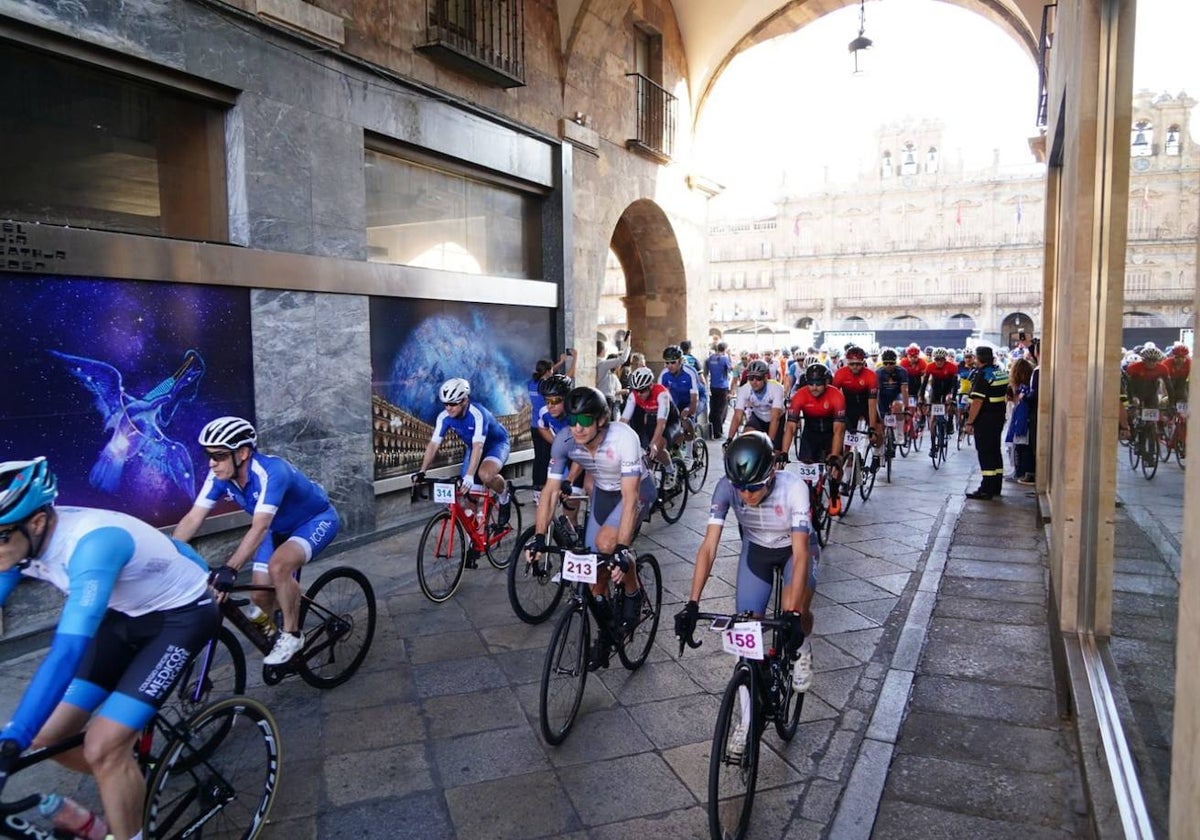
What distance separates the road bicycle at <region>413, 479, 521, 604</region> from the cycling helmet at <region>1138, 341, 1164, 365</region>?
453 centimetres

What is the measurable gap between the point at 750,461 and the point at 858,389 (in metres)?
6.05

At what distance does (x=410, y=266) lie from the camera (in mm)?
9141

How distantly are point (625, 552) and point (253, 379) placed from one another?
14.4 ft

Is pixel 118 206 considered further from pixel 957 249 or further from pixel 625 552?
pixel 957 249

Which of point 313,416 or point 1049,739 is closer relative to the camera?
point 1049,739

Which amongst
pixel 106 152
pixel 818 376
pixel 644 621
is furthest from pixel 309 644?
pixel 818 376

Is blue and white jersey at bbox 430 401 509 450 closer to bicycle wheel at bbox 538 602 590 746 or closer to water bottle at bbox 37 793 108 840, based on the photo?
bicycle wheel at bbox 538 602 590 746

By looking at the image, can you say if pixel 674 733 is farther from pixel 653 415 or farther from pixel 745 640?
pixel 653 415

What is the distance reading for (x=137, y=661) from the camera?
9.75 ft

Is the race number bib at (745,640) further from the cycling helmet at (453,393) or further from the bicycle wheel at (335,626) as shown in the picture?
the cycling helmet at (453,393)

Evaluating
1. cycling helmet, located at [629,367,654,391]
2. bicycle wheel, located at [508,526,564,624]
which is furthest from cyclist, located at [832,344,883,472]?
bicycle wheel, located at [508,526,564,624]

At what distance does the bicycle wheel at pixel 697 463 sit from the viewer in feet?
36.2

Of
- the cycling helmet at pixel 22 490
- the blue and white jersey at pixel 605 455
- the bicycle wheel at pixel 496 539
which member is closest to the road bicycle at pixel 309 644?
the cycling helmet at pixel 22 490

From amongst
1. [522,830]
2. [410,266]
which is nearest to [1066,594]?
[522,830]
